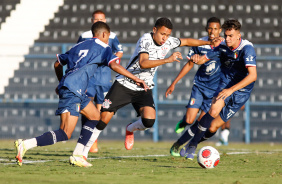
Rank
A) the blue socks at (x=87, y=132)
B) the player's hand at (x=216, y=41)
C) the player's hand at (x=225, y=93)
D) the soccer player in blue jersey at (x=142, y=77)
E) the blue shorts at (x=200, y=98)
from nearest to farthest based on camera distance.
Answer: the blue socks at (x=87, y=132), the player's hand at (x=225, y=93), the soccer player in blue jersey at (x=142, y=77), the player's hand at (x=216, y=41), the blue shorts at (x=200, y=98)

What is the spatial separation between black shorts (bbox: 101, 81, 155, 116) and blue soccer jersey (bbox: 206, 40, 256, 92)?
3.76ft

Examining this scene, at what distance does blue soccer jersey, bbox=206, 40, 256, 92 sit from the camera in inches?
284

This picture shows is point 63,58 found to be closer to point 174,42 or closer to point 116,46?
point 174,42

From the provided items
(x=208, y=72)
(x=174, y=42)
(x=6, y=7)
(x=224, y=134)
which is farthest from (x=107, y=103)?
(x=6, y=7)

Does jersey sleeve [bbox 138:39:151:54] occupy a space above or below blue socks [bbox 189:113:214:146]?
above

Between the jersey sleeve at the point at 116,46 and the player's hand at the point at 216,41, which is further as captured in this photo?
the jersey sleeve at the point at 116,46

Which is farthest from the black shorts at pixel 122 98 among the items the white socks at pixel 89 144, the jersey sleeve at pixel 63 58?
the jersey sleeve at pixel 63 58

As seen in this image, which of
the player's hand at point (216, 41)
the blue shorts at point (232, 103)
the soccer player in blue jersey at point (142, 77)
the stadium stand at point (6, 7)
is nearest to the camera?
the soccer player in blue jersey at point (142, 77)

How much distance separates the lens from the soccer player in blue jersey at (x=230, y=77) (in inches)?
277

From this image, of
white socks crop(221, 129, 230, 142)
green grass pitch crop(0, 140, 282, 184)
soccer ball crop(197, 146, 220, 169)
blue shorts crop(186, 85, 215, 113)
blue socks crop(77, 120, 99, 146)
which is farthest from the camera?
white socks crop(221, 129, 230, 142)

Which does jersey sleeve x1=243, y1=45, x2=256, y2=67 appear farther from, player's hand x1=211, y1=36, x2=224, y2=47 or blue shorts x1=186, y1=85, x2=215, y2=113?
blue shorts x1=186, y1=85, x2=215, y2=113

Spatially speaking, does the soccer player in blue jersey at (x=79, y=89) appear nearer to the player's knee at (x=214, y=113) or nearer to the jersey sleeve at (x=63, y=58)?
the jersey sleeve at (x=63, y=58)

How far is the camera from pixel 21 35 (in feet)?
57.8

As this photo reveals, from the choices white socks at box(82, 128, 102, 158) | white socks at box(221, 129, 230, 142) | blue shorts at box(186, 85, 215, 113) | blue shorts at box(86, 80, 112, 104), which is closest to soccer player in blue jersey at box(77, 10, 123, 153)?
blue shorts at box(86, 80, 112, 104)
